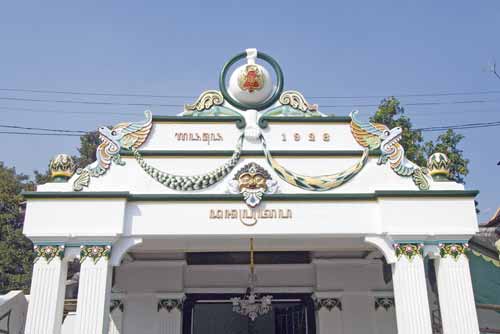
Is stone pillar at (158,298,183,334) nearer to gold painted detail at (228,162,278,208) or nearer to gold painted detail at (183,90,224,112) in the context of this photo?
gold painted detail at (228,162,278,208)

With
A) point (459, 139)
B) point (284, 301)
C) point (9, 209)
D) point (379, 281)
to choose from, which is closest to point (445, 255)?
point (379, 281)

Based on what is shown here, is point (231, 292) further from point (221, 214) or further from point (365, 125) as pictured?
point (365, 125)

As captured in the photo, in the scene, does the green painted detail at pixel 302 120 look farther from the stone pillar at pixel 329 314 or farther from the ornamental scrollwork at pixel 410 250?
the stone pillar at pixel 329 314

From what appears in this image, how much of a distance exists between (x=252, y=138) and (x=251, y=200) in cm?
120

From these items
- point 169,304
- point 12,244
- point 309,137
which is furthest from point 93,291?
point 12,244

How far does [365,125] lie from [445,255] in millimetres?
2672

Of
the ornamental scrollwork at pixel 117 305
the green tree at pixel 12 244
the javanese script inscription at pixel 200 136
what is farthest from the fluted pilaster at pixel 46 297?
the green tree at pixel 12 244

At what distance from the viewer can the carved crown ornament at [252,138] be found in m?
9.09

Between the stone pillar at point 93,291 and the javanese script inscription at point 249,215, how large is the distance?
6.18 ft

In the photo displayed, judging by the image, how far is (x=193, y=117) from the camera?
9617 millimetres

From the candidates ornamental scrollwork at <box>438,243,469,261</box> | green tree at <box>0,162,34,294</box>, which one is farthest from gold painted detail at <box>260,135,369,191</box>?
green tree at <box>0,162,34,294</box>

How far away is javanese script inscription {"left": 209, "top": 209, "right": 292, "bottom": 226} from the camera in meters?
8.91

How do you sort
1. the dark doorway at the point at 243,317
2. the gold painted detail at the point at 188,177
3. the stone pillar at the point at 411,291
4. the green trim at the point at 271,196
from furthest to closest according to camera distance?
1. the dark doorway at the point at 243,317
2. the gold painted detail at the point at 188,177
3. the green trim at the point at 271,196
4. the stone pillar at the point at 411,291

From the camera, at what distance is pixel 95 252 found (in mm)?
8594
